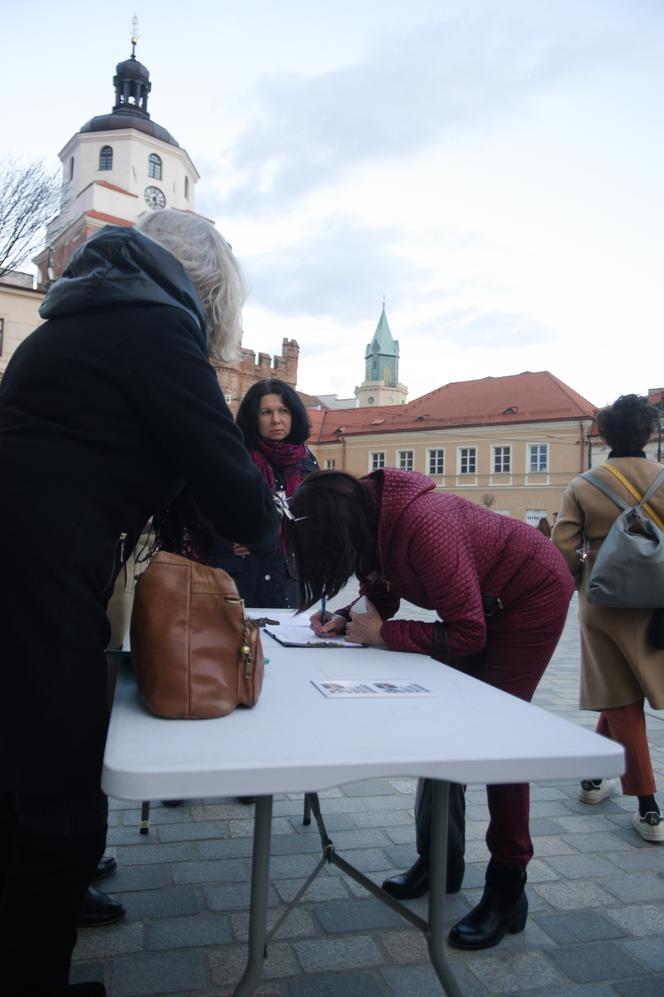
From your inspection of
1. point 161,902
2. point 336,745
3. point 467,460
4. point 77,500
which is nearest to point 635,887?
A: point 161,902

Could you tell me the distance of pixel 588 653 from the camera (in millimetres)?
3764

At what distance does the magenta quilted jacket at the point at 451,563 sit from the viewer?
7.34 ft

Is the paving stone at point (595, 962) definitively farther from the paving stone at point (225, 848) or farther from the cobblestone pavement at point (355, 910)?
the paving stone at point (225, 848)

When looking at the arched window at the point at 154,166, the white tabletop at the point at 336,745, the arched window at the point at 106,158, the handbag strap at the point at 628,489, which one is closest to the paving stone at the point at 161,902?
the white tabletop at the point at 336,745

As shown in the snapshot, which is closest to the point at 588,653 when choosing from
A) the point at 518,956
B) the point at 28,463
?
the point at 518,956

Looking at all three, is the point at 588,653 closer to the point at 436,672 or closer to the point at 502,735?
the point at 436,672

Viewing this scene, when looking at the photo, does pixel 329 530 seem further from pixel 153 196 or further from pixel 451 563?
pixel 153 196

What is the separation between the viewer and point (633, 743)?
362 centimetres

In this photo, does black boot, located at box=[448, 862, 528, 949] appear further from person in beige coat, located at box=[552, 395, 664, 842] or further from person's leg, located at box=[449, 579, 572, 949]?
person in beige coat, located at box=[552, 395, 664, 842]

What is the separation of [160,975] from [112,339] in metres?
1.81

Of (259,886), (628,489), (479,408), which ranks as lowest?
(259,886)

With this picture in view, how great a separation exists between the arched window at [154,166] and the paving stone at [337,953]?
59080mm

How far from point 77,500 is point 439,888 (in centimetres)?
127

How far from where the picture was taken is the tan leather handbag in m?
1.62
